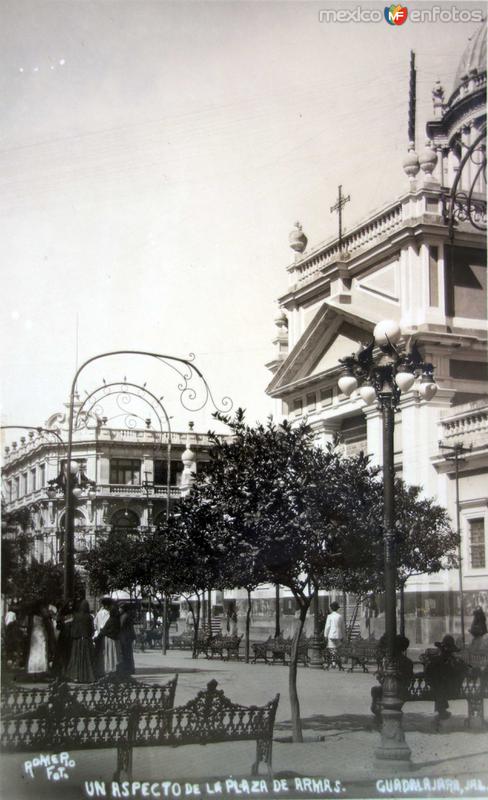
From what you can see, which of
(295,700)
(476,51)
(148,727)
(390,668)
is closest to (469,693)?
(295,700)

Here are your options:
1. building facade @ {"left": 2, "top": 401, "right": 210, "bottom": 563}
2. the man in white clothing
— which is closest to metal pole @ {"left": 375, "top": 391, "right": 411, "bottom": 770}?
building facade @ {"left": 2, "top": 401, "right": 210, "bottom": 563}

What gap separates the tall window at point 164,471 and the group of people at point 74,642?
3.47 m

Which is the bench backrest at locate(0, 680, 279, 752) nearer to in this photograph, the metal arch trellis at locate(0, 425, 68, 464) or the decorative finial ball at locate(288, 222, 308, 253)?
the metal arch trellis at locate(0, 425, 68, 464)

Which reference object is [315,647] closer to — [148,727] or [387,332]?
[148,727]

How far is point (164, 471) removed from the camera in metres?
18.4

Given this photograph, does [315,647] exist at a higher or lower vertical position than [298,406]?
lower

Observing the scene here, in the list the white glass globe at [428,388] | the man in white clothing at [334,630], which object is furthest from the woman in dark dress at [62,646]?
the white glass globe at [428,388]

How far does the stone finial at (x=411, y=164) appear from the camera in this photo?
15.3 metres

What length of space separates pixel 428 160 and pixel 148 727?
1132cm

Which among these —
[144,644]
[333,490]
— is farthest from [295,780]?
[144,644]

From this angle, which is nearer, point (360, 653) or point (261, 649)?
point (360, 653)

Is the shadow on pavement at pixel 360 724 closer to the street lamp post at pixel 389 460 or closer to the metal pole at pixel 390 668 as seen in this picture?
the street lamp post at pixel 389 460

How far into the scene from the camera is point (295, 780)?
364 inches

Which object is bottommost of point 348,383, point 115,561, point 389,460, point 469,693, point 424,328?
point 469,693
